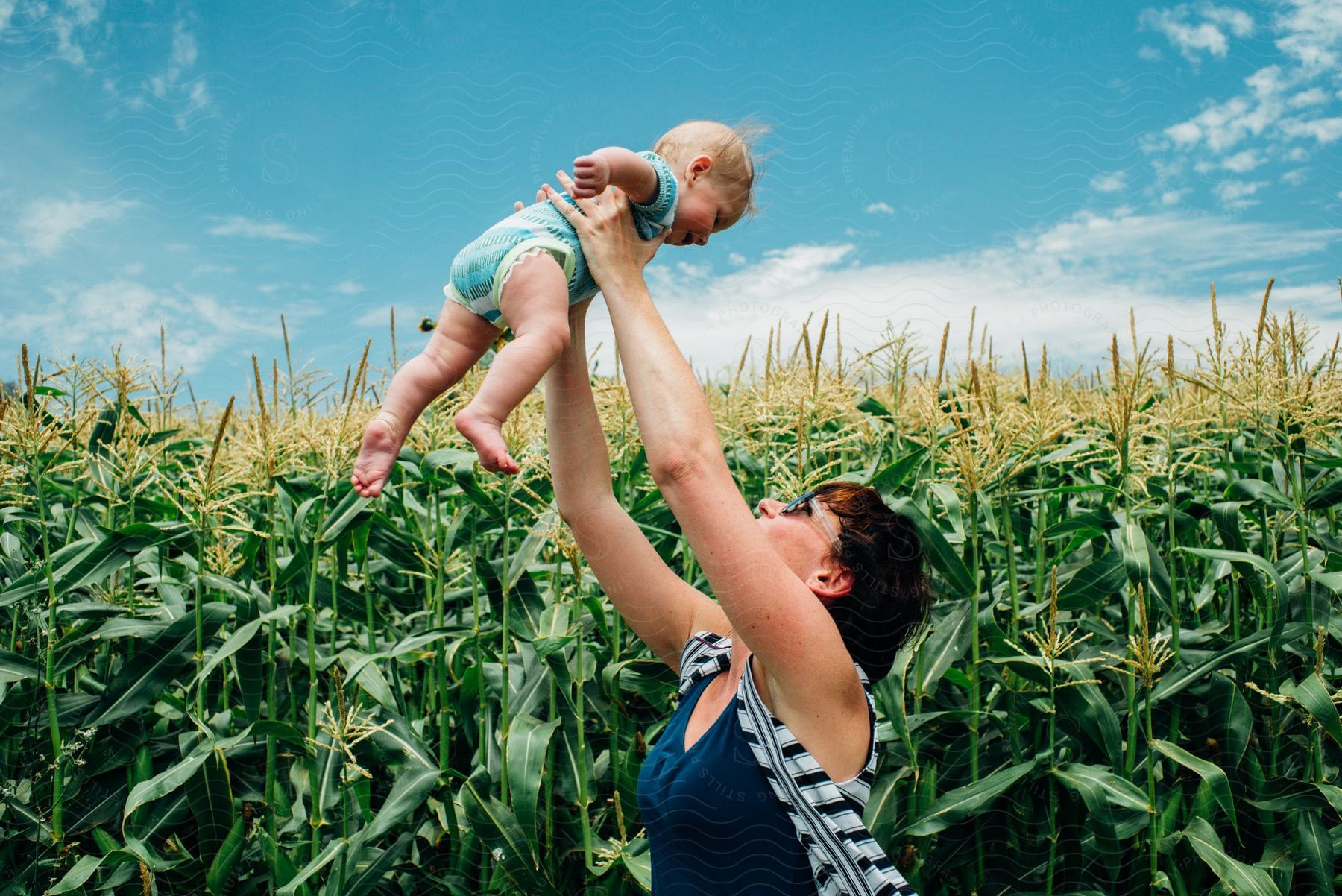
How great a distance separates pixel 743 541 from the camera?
1.33 m

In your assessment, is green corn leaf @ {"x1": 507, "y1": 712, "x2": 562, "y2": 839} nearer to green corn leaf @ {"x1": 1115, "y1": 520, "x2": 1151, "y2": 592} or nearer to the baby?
the baby

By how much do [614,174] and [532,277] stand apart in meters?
0.20

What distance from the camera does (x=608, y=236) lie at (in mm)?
1418

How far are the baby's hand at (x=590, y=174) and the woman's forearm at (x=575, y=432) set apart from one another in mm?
265

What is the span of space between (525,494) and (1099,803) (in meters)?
1.83

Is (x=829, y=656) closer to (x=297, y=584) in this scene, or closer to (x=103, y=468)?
(x=297, y=584)

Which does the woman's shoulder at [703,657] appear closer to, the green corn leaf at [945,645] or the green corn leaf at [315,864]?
the green corn leaf at [945,645]

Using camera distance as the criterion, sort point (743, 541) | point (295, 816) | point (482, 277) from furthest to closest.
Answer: point (295, 816), point (482, 277), point (743, 541)

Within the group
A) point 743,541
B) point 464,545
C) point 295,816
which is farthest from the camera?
point 464,545

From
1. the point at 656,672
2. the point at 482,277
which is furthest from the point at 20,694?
the point at 482,277

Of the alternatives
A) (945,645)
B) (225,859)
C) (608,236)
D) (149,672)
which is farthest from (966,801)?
(149,672)

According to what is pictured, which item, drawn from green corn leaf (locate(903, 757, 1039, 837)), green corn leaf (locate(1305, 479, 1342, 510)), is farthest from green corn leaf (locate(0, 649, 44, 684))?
green corn leaf (locate(1305, 479, 1342, 510))

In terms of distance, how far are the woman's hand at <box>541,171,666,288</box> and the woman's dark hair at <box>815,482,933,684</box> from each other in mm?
555

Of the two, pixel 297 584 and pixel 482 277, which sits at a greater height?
pixel 482 277
